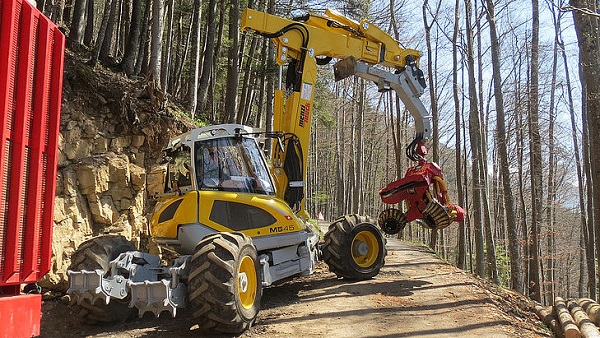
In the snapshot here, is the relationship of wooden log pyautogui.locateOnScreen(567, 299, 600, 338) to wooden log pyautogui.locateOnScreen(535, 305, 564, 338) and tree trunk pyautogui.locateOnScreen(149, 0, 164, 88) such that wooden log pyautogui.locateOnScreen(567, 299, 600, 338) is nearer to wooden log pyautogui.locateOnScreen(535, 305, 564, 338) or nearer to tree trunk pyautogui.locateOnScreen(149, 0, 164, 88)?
wooden log pyautogui.locateOnScreen(535, 305, 564, 338)

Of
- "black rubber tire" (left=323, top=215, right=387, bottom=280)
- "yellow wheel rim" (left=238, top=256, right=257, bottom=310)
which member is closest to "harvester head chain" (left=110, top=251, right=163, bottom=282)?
"yellow wheel rim" (left=238, top=256, right=257, bottom=310)

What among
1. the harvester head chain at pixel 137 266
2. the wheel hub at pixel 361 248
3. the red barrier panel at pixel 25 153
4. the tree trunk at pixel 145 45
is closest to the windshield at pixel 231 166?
the harvester head chain at pixel 137 266

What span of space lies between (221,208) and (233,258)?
1.29 meters

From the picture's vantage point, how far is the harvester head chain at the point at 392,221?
993cm

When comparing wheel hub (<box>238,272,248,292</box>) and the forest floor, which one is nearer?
wheel hub (<box>238,272,248,292</box>)

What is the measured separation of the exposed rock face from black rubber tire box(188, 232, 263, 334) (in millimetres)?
3528

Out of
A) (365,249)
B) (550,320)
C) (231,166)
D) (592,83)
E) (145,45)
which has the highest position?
(145,45)

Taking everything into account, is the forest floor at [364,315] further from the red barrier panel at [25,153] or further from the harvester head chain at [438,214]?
the red barrier panel at [25,153]

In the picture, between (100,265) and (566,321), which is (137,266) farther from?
(566,321)

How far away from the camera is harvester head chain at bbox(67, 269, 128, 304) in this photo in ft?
17.3

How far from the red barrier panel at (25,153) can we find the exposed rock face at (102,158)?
15.7 ft

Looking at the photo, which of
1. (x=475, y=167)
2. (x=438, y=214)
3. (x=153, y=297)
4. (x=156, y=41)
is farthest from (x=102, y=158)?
(x=475, y=167)

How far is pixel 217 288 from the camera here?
5188 millimetres

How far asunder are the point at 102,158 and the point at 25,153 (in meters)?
6.08
